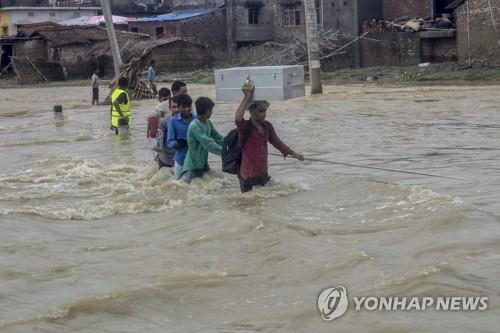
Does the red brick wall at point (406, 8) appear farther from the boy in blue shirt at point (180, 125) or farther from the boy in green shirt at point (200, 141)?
the boy in green shirt at point (200, 141)

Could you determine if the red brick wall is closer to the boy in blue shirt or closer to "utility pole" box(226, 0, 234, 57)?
"utility pole" box(226, 0, 234, 57)

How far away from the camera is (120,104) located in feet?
50.7

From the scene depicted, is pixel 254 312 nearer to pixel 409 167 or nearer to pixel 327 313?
pixel 327 313

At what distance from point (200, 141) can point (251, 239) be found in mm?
1410

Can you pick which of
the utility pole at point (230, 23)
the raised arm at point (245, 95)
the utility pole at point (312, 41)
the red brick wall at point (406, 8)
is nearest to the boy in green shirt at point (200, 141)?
the raised arm at point (245, 95)

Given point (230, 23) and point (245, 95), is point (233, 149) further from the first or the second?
point (230, 23)

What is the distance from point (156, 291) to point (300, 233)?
6.87 ft

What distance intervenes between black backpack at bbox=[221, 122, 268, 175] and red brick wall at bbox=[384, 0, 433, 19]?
1307 inches

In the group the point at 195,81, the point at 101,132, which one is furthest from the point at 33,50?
the point at 101,132

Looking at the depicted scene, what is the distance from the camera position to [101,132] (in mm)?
19094

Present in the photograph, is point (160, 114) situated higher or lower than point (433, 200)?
higher

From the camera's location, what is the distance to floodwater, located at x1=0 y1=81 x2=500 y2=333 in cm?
600

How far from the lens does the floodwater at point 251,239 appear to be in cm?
600

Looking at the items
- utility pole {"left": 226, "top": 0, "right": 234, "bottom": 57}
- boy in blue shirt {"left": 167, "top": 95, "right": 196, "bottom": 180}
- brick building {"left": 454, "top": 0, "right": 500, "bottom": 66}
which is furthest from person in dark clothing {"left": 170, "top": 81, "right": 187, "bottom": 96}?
utility pole {"left": 226, "top": 0, "right": 234, "bottom": 57}
